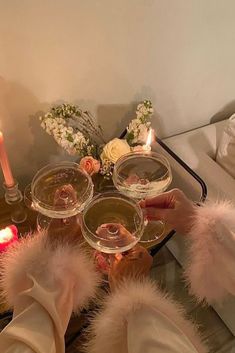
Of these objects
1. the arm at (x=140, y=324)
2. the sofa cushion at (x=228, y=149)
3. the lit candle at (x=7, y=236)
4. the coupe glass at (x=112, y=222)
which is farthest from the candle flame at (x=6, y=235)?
the sofa cushion at (x=228, y=149)

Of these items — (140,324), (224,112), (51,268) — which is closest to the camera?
(140,324)

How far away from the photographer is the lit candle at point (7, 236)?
969 millimetres

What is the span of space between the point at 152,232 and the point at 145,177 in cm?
17

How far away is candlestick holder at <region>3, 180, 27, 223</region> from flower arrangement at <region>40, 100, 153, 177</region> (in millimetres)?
204

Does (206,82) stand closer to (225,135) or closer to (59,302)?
(225,135)

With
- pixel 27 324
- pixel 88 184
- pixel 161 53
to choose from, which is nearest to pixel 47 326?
pixel 27 324

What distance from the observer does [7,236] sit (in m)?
0.99

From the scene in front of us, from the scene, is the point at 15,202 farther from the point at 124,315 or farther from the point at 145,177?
the point at 124,315

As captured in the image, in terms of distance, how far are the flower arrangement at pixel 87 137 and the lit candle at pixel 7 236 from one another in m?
0.28

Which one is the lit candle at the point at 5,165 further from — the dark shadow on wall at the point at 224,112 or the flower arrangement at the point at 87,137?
the dark shadow on wall at the point at 224,112

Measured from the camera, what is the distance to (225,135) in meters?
1.31

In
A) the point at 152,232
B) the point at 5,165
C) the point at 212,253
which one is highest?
the point at 5,165

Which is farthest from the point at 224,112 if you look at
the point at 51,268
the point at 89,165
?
the point at 51,268

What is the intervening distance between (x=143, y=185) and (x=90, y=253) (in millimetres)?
244
